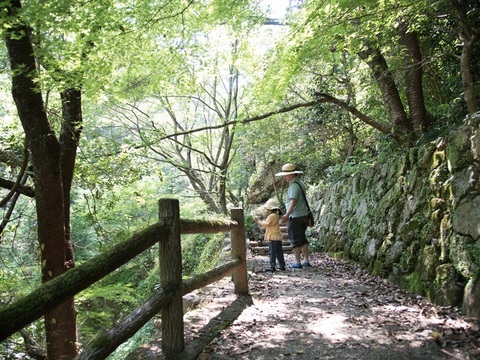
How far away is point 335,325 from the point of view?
13.3 feet

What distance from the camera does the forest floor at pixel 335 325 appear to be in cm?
328

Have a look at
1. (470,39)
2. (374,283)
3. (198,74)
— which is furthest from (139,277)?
(470,39)

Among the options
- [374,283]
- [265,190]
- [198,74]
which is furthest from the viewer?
[265,190]

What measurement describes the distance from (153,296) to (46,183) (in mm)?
2710

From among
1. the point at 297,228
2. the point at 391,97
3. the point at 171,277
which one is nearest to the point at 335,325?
the point at 171,277

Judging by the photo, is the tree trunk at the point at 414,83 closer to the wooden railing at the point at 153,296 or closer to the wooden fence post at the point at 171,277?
the wooden railing at the point at 153,296

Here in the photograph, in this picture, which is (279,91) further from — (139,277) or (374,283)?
(139,277)

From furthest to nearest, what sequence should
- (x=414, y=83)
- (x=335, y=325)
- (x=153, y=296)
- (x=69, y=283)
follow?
1. (x=414, y=83)
2. (x=335, y=325)
3. (x=153, y=296)
4. (x=69, y=283)

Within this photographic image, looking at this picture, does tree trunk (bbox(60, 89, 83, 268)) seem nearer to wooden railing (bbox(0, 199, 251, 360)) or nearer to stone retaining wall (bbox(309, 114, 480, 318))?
wooden railing (bbox(0, 199, 251, 360))

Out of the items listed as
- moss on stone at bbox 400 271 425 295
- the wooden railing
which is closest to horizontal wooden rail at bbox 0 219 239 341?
the wooden railing

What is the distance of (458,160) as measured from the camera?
4477 mm

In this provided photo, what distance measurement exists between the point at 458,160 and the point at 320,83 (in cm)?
672

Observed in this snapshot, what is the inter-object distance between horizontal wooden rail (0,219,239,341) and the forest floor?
1.21m

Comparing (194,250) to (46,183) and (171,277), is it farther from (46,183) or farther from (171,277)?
(171,277)
